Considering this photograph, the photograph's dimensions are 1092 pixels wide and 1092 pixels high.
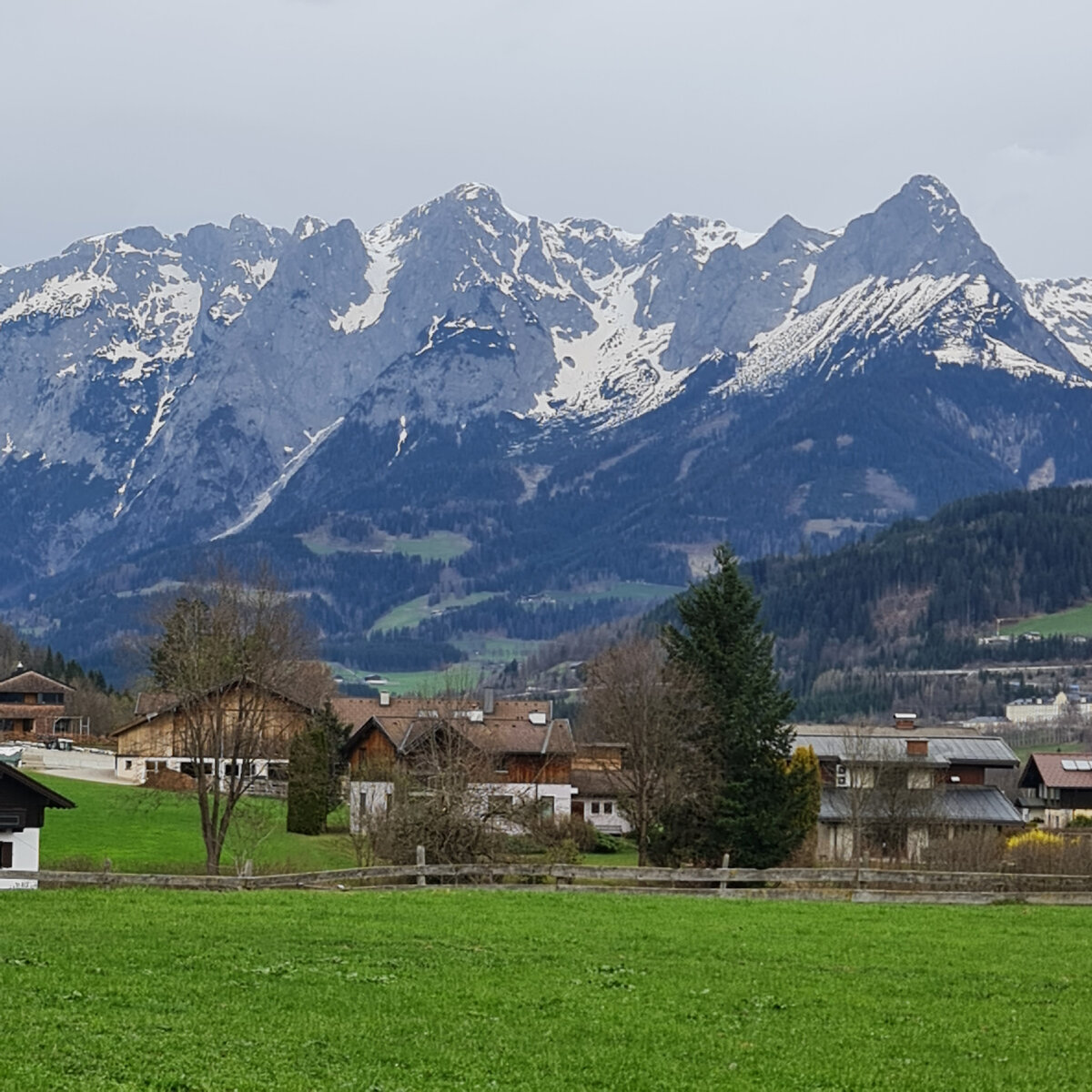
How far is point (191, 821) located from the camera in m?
77.6

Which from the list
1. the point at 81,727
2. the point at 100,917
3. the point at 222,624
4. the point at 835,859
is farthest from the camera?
the point at 81,727

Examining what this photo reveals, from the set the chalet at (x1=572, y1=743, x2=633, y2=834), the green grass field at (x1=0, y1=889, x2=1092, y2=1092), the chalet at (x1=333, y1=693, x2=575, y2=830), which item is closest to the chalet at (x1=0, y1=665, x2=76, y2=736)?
the chalet at (x1=333, y1=693, x2=575, y2=830)

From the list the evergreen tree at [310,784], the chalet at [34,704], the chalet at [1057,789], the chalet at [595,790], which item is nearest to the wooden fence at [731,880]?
the evergreen tree at [310,784]

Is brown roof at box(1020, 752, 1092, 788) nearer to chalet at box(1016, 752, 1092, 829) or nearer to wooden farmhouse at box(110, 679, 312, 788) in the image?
chalet at box(1016, 752, 1092, 829)

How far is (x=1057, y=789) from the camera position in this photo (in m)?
109

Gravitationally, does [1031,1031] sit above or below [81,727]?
below

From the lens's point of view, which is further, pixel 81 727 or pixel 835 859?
pixel 81 727

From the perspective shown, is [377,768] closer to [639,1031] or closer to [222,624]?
[222,624]

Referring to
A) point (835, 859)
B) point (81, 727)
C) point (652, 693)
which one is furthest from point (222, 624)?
point (81, 727)

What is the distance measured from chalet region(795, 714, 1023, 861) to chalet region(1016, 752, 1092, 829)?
534cm

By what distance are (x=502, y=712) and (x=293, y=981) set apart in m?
75.0

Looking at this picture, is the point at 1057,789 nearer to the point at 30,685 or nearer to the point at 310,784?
the point at 310,784

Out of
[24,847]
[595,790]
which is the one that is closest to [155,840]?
[24,847]

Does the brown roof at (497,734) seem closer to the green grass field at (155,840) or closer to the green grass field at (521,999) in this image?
the green grass field at (155,840)
